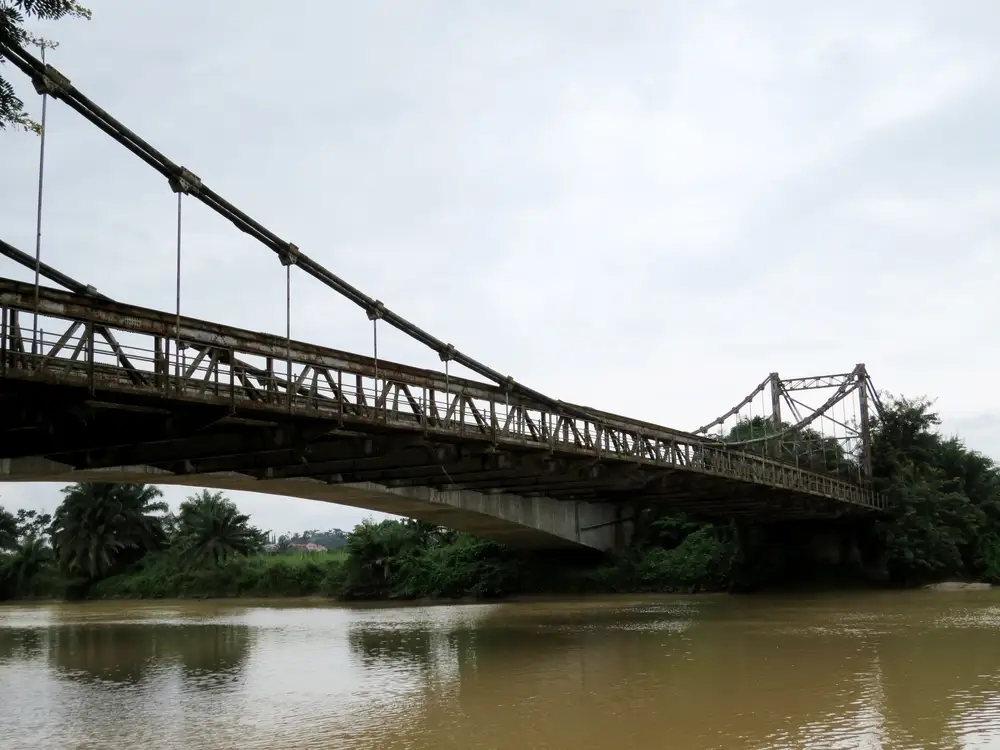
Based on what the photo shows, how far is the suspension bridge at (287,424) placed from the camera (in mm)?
17672

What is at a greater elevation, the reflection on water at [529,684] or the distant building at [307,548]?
the distant building at [307,548]

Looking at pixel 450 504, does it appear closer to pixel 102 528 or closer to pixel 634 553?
pixel 634 553

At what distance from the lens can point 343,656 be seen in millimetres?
25703

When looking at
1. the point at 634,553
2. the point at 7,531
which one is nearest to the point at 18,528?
the point at 7,531

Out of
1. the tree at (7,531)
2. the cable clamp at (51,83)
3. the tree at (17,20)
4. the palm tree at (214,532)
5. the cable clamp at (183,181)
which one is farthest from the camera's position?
the tree at (7,531)

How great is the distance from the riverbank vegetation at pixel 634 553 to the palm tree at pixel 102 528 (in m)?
0.14

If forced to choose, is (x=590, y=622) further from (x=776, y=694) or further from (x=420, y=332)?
(x=776, y=694)

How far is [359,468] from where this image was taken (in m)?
27.8

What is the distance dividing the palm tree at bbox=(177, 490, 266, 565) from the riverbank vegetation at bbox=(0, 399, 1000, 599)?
0.09 metres

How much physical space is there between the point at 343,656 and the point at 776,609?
20750 millimetres

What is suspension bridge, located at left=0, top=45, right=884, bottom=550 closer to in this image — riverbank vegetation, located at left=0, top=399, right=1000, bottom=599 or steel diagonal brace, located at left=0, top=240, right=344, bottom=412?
steel diagonal brace, located at left=0, top=240, right=344, bottom=412

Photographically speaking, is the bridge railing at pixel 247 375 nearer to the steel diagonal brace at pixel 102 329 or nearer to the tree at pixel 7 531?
the steel diagonal brace at pixel 102 329

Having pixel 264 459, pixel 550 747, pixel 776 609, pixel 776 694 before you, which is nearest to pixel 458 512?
pixel 776 609

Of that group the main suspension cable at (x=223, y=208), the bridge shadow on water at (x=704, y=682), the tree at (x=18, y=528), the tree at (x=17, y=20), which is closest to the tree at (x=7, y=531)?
the tree at (x=18, y=528)
